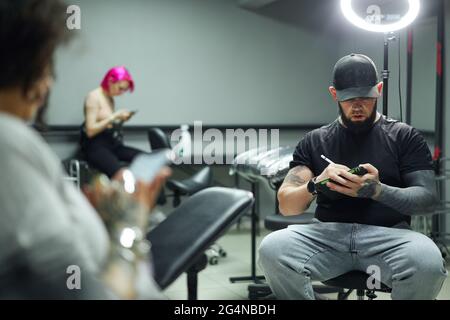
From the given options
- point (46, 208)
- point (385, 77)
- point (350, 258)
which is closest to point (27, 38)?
point (46, 208)

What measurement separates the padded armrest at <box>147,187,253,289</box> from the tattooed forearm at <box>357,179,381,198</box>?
0.60 meters

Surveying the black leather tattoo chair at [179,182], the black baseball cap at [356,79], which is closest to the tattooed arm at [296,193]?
the black baseball cap at [356,79]

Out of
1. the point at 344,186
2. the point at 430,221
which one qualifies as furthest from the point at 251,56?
the point at 344,186

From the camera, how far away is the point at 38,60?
3.55 ft

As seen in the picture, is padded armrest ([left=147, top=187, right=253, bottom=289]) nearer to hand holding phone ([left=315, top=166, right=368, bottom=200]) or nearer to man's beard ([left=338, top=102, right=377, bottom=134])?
hand holding phone ([left=315, top=166, right=368, bottom=200])

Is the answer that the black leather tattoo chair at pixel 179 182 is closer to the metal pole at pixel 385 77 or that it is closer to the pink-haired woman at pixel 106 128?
the pink-haired woman at pixel 106 128

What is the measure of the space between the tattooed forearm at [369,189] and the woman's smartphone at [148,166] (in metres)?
1.07

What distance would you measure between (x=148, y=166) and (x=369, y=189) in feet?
3.72

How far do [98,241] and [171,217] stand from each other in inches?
29.7

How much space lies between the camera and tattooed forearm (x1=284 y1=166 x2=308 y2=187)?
241 centimetres

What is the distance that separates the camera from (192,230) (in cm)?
164

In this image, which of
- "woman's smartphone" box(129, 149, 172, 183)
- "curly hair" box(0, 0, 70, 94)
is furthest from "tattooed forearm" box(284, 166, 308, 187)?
"curly hair" box(0, 0, 70, 94)

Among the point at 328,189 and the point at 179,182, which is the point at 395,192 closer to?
the point at 328,189

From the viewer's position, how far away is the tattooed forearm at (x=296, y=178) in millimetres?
2412
